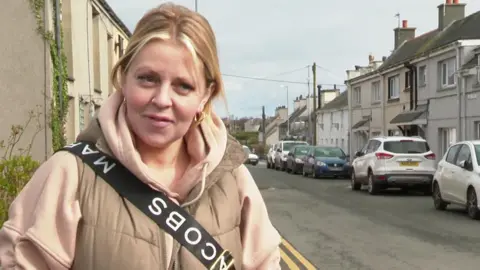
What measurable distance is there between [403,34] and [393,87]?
20.2 feet

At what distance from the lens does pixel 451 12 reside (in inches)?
1253

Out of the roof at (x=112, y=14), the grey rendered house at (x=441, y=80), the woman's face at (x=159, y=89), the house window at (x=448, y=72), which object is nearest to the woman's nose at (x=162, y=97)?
the woman's face at (x=159, y=89)

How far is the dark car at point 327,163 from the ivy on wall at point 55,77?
1678 cm

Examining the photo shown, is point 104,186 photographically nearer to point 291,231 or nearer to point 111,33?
point 291,231

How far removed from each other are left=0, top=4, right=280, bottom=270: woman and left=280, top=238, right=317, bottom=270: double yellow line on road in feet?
20.5

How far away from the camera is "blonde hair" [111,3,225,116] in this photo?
187 cm

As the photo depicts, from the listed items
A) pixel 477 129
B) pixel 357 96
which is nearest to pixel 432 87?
pixel 477 129

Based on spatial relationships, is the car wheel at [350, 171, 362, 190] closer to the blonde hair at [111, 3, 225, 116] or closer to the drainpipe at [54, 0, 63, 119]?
the drainpipe at [54, 0, 63, 119]

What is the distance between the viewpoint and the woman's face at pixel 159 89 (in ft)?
6.07

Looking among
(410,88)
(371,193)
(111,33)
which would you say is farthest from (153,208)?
(410,88)

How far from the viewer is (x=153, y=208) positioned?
1796 millimetres

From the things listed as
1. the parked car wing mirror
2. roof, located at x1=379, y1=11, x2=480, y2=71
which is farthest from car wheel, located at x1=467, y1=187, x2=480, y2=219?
roof, located at x1=379, y1=11, x2=480, y2=71

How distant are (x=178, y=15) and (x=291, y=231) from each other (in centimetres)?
1000

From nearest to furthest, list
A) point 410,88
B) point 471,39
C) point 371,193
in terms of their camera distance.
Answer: point 371,193, point 471,39, point 410,88
